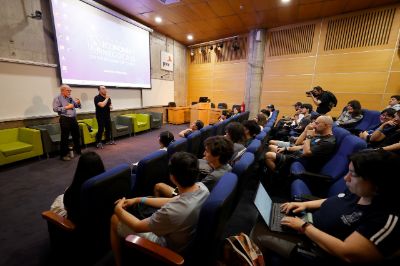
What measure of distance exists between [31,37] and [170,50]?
4873 mm

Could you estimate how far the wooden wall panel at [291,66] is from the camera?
625cm

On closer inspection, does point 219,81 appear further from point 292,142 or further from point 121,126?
point 292,142

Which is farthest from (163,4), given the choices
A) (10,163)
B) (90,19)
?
(10,163)

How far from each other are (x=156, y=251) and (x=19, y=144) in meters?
3.88

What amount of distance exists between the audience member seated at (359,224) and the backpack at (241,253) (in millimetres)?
60

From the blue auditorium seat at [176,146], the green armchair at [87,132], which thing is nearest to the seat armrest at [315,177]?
the blue auditorium seat at [176,146]

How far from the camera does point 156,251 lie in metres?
0.97

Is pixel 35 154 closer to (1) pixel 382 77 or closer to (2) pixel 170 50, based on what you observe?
(2) pixel 170 50

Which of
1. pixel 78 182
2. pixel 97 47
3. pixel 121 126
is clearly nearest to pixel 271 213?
pixel 78 182

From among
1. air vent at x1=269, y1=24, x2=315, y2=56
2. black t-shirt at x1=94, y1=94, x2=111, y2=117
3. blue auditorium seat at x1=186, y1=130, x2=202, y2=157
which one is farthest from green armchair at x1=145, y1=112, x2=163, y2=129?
air vent at x1=269, y1=24, x2=315, y2=56

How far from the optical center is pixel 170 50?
7844mm

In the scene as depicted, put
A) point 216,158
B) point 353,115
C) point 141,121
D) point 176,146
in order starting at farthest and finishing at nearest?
1. point 141,121
2. point 353,115
3. point 176,146
4. point 216,158

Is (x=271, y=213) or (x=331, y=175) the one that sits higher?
(x=331, y=175)

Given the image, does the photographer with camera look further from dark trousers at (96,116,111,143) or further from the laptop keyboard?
dark trousers at (96,116,111,143)
